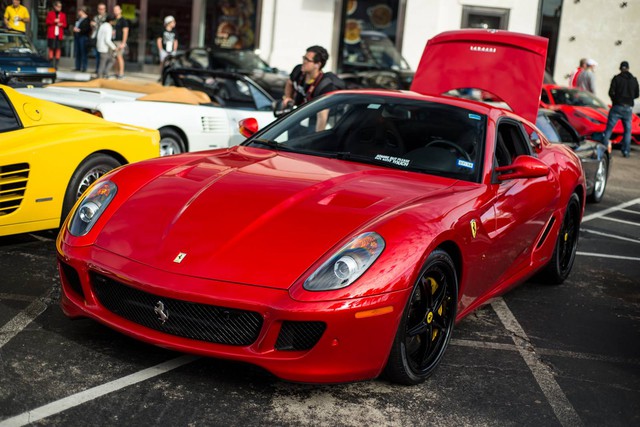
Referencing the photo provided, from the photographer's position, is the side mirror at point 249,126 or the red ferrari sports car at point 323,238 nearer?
the red ferrari sports car at point 323,238

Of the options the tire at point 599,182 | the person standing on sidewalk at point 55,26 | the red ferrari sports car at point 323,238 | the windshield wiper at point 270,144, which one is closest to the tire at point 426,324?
the red ferrari sports car at point 323,238

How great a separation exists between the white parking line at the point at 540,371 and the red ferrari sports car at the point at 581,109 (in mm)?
12709

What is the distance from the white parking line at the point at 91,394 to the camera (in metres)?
3.69

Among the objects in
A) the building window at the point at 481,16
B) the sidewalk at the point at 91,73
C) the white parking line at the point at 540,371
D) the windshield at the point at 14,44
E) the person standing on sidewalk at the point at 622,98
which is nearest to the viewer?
the white parking line at the point at 540,371

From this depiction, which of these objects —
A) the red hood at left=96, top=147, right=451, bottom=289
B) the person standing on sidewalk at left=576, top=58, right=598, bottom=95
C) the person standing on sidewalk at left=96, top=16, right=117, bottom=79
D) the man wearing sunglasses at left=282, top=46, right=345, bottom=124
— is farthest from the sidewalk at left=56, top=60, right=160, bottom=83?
the red hood at left=96, top=147, right=451, bottom=289

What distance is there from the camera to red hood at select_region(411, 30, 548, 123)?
31.7ft

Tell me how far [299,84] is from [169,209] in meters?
5.89

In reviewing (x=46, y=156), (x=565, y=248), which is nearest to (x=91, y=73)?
(x=46, y=156)

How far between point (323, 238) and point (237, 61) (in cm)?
1660

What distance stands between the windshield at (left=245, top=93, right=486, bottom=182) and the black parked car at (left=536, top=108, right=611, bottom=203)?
→ 4.73 meters

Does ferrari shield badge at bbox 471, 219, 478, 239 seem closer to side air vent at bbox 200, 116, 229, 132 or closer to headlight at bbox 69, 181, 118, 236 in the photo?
headlight at bbox 69, 181, 118, 236

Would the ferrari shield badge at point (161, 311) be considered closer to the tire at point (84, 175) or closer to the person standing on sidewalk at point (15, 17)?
the tire at point (84, 175)

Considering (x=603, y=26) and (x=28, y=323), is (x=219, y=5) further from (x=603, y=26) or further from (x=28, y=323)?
(x=28, y=323)

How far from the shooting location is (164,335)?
160 inches
